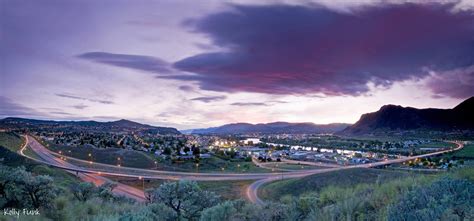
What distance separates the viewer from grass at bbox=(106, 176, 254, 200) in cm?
4481

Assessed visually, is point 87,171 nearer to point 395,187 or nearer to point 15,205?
point 15,205

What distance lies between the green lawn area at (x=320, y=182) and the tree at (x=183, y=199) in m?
27.9

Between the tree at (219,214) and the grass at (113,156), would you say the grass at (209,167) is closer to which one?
the grass at (113,156)

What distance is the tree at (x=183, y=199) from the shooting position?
13.9m

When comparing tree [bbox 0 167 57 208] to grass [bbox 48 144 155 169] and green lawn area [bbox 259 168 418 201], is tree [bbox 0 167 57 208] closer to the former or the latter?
green lawn area [bbox 259 168 418 201]

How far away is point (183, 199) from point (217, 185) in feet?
120

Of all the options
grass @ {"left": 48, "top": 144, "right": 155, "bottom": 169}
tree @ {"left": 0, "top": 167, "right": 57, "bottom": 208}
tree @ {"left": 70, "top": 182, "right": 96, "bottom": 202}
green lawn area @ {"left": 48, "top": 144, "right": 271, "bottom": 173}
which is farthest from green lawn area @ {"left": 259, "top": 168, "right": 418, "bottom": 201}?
grass @ {"left": 48, "top": 144, "right": 155, "bottom": 169}

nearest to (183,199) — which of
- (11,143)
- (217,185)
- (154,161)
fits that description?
(217,185)

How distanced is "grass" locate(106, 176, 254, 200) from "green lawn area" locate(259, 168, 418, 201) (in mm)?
3481

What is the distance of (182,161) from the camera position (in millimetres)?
80312

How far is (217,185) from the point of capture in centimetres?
5022

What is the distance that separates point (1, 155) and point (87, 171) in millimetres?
15719

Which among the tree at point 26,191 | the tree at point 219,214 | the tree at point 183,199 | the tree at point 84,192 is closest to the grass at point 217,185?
the tree at point 84,192

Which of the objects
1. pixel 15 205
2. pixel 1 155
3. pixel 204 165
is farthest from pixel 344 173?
pixel 1 155
